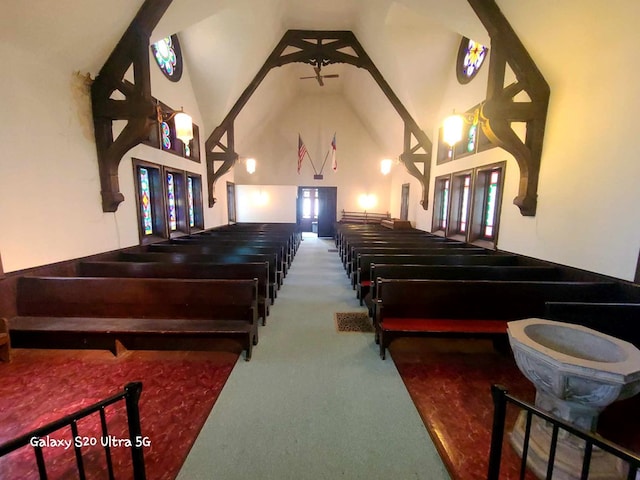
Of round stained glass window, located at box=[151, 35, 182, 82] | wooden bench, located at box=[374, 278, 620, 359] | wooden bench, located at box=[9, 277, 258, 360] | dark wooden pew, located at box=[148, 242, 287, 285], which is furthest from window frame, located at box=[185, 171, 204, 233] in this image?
wooden bench, located at box=[374, 278, 620, 359]

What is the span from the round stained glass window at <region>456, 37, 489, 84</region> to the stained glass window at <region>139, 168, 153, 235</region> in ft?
18.9

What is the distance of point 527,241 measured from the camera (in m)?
3.53

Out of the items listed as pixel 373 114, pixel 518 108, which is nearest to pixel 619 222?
pixel 518 108

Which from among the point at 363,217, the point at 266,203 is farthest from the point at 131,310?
the point at 363,217

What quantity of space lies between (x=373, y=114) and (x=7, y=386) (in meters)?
9.18

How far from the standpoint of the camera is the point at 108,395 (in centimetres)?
201

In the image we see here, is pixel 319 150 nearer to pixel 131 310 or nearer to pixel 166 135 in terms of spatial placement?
pixel 166 135

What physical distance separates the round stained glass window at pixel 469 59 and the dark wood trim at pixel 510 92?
1.46 metres

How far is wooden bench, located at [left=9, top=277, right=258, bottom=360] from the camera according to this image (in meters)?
2.42

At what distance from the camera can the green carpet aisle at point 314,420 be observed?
1.45 meters

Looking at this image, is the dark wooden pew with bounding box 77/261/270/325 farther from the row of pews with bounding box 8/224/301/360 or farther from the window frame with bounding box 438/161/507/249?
the window frame with bounding box 438/161/507/249

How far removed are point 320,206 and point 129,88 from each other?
25.1 ft

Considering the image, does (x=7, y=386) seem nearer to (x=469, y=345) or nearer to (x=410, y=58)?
(x=469, y=345)

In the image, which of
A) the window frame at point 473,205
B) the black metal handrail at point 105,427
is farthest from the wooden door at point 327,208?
the black metal handrail at point 105,427
